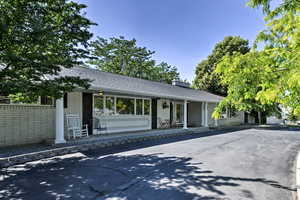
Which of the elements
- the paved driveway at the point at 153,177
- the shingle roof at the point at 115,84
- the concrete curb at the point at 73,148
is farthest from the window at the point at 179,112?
the paved driveway at the point at 153,177

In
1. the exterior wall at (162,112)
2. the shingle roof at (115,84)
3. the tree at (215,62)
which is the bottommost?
the exterior wall at (162,112)

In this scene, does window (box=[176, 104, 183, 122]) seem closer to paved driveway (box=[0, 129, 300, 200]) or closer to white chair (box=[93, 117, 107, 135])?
white chair (box=[93, 117, 107, 135])

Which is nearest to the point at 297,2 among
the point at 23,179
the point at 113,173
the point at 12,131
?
the point at 113,173

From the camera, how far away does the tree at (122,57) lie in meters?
31.8

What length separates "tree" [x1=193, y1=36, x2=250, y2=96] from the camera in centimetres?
2634

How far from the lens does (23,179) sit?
15.1ft

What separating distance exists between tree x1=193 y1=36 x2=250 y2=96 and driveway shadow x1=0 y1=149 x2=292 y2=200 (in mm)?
21922

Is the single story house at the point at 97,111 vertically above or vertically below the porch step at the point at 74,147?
above

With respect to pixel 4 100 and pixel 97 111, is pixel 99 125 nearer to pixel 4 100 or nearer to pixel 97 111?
pixel 97 111

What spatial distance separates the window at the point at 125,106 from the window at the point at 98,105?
1278 millimetres

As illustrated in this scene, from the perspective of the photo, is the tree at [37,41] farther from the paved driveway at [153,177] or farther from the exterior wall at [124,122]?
the exterior wall at [124,122]

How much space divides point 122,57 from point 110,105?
22.0 meters

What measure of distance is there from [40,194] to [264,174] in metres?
5.42

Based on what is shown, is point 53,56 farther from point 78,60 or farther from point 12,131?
point 12,131
